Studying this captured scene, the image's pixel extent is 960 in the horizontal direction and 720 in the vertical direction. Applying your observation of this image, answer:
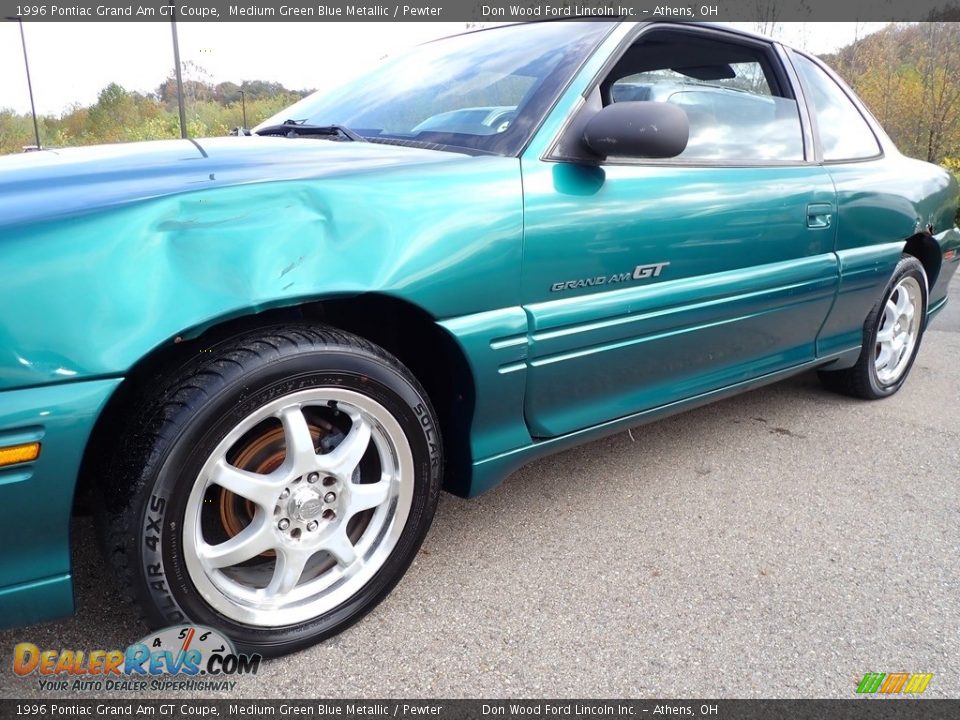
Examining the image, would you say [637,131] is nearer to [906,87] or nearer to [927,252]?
[927,252]

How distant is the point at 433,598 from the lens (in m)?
1.84

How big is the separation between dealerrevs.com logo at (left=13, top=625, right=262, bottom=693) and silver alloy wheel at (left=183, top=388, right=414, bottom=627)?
0.09 meters

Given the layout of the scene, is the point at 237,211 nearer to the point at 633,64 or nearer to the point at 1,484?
the point at 1,484

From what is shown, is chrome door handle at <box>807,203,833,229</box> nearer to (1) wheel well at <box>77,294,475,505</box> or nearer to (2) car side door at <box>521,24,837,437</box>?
(2) car side door at <box>521,24,837,437</box>

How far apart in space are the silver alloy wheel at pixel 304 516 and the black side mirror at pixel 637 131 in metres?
0.91

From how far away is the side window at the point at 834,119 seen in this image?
2928 millimetres

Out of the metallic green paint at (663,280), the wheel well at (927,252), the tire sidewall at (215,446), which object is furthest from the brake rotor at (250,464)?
the wheel well at (927,252)

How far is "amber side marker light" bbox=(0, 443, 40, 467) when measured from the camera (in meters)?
1.17

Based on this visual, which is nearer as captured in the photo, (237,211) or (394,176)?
(237,211)

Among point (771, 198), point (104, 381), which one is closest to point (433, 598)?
point (104, 381)

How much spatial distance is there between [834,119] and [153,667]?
10.5ft

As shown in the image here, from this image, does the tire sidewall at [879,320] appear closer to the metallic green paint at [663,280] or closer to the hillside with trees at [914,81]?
the metallic green paint at [663,280]

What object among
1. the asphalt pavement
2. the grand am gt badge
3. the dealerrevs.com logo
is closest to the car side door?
the grand am gt badge

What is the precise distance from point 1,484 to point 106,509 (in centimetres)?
22
